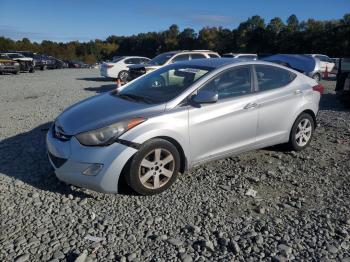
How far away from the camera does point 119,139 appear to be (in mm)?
4121

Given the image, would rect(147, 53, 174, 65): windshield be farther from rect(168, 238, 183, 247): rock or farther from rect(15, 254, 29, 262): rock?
rect(15, 254, 29, 262): rock

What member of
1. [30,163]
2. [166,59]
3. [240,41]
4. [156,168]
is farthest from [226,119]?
[240,41]

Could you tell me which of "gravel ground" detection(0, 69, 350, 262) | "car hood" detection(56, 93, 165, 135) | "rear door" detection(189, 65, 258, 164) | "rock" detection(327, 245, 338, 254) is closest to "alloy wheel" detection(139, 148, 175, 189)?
"gravel ground" detection(0, 69, 350, 262)

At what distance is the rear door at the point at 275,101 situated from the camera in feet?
17.8

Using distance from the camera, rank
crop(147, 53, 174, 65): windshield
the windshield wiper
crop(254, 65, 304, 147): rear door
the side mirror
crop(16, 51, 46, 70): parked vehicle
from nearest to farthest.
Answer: the side mirror, the windshield wiper, crop(254, 65, 304, 147): rear door, crop(147, 53, 174, 65): windshield, crop(16, 51, 46, 70): parked vehicle

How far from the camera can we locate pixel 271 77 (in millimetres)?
5703

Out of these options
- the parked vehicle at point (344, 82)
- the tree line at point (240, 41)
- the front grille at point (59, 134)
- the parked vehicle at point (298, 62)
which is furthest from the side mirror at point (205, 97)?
the tree line at point (240, 41)

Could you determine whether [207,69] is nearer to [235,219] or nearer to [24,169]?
[235,219]

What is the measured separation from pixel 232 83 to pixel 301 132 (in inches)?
68.7

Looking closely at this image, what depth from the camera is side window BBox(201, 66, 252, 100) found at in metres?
5.00

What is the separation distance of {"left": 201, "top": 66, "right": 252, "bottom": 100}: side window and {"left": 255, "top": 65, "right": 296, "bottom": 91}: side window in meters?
0.22

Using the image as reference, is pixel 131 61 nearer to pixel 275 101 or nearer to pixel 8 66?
pixel 8 66

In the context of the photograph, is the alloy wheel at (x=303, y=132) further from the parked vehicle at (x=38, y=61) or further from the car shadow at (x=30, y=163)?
the parked vehicle at (x=38, y=61)

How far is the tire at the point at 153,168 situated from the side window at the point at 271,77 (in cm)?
187
